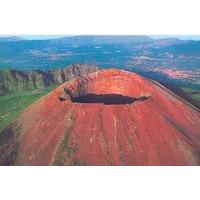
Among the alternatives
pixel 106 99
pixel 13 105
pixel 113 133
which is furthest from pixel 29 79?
pixel 113 133

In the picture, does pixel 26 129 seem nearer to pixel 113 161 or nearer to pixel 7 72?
pixel 113 161

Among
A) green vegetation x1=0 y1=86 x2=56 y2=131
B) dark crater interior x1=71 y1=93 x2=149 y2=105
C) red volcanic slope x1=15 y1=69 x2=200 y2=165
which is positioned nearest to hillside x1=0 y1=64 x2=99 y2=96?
green vegetation x1=0 y1=86 x2=56 y2=131

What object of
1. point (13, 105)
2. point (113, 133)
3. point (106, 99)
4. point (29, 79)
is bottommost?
point (29, 79)

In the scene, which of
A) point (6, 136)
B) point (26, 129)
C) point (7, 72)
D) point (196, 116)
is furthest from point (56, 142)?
point (7, 72)

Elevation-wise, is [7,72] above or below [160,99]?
below

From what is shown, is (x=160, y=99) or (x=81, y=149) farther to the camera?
(x=160, y=99)

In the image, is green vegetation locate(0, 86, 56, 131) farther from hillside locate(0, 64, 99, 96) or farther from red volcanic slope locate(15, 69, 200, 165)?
red volcanic slope locate(15, 69, 200, 165)

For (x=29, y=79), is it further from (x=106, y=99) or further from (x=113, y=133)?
(x=113, y=133)

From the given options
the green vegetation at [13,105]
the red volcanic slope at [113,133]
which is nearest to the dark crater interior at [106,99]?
the red volcanic slope at [113,133]
